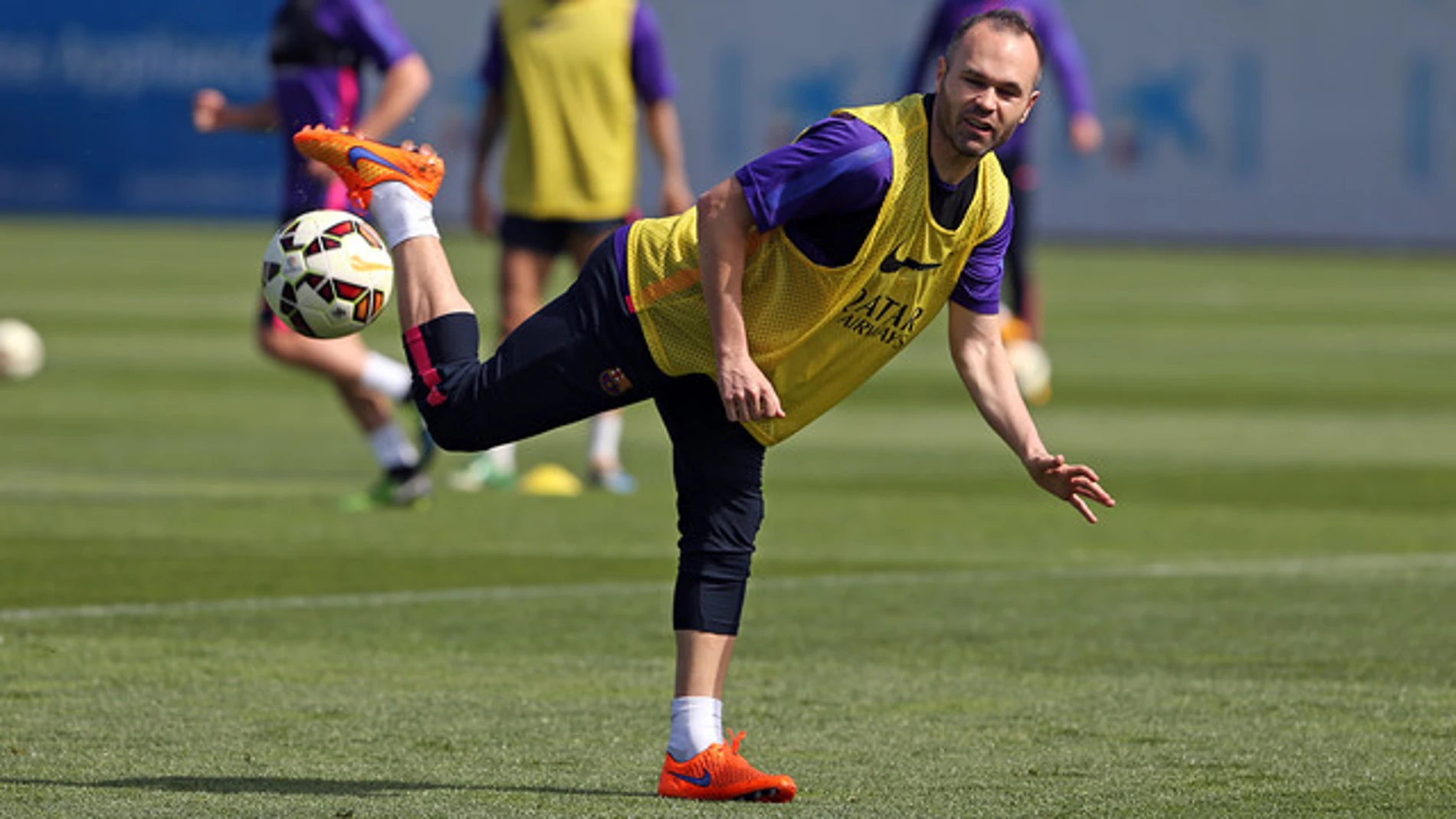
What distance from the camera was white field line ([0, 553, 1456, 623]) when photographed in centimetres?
878

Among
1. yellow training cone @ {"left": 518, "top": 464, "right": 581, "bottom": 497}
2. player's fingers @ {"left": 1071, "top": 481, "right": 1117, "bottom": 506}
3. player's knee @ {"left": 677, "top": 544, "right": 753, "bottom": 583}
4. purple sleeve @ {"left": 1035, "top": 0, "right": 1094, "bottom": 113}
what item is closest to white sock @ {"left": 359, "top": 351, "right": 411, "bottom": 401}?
yellow training cone @ {"left": 518, "top": 464, "right": 581, "bottom": 497}

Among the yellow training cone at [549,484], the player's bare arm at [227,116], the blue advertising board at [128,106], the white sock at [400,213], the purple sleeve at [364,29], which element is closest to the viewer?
the white sock at [400,213]

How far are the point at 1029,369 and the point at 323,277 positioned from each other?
34.3 ft

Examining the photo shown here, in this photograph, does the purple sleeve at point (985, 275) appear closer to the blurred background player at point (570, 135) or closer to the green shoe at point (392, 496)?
the green shoe at point (392, 496)

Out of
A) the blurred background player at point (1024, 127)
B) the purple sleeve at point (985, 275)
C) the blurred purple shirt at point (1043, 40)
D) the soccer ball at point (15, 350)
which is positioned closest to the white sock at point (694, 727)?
the purple sleeve at point (985, 275)

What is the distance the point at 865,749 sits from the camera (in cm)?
655

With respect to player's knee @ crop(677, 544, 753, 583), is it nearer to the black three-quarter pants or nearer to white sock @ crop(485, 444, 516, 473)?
the black three-quarter pants

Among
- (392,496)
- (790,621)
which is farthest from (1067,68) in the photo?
(790,621)

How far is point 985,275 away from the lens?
6.44m

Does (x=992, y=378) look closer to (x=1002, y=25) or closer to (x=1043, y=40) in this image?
(x=1002, y=25)

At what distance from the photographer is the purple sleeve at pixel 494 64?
13.1 meters

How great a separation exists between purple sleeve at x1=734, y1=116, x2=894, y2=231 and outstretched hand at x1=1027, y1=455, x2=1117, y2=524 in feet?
2.33

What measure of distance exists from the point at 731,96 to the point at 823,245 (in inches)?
1497

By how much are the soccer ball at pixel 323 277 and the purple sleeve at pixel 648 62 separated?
232 inches
